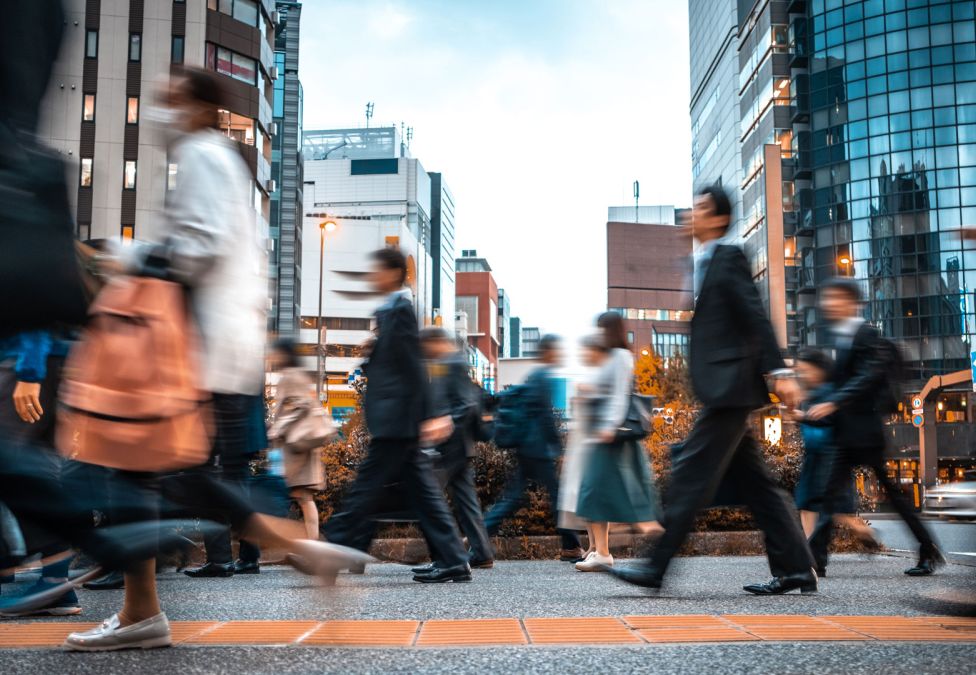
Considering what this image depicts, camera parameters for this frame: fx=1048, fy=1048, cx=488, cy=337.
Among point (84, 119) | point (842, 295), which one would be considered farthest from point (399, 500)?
point (84, 119)

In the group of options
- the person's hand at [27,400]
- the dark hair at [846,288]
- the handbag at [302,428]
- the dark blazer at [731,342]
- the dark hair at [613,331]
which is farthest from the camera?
the handbag at [302,428]

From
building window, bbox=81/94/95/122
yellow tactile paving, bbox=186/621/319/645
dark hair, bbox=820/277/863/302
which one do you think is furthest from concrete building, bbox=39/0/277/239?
yellow tactile paving, bbox=186/621/319/645

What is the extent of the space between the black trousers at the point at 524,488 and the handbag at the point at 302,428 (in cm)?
167

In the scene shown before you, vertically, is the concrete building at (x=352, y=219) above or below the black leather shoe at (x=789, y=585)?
above

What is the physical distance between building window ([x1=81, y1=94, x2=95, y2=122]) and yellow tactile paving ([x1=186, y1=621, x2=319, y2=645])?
4922 cm

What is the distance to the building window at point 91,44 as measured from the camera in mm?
48750

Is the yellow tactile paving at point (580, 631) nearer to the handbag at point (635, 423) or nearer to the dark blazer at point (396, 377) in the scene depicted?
the dark blazer at point (396, 377)

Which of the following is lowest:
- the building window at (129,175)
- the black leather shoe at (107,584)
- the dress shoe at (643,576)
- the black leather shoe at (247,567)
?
the black leather shoe at (247,567)

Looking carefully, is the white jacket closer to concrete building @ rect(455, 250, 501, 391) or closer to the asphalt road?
the asphalt road

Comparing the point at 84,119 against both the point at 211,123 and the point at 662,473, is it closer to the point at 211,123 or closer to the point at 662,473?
the point at 662,473

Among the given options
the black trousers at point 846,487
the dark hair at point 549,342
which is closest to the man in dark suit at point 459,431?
the dark hair at point 549,342

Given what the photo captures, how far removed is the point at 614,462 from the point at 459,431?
1389 millimetres

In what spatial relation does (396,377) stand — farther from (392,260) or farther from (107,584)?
(107,584)

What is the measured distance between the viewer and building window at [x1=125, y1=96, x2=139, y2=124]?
49.2 m
